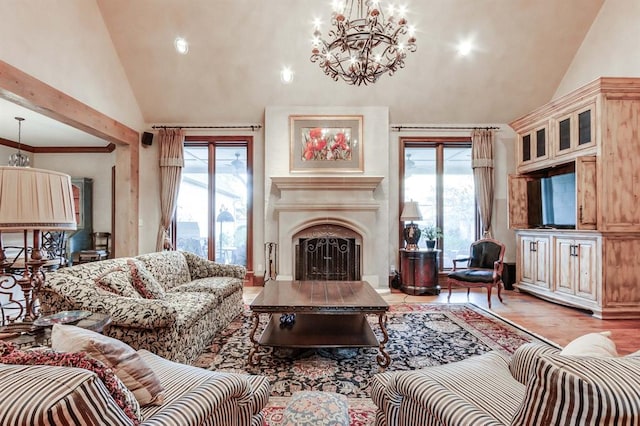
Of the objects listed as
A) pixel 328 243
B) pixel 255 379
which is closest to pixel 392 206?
pixel 328 243

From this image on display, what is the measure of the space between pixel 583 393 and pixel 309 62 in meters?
5.00

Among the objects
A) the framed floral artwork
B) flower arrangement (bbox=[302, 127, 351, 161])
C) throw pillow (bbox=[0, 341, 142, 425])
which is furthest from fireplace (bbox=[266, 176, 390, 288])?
throw pillow (bbox=[0, 341, 142, 425])

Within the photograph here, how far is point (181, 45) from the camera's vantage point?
15.3 feet

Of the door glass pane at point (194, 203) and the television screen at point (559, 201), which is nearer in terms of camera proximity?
the television screen at point (559, 201)

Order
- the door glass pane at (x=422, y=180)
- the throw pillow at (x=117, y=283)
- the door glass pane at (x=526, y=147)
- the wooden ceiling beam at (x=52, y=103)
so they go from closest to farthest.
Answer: the throw pillow at (x=117, y=283) → the wooden ceiling beam at (x=52, y=103) → the door glass pane at (x=526, y=147) → the door glass pane at (x=422, y=180)

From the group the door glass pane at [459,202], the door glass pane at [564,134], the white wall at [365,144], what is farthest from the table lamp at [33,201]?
the door glass pane at [459,202]

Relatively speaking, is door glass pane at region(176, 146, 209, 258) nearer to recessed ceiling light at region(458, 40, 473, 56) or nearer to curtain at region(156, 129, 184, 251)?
curtain at region(156, 129, 184, 251)

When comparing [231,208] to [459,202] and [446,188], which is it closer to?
[446,188]

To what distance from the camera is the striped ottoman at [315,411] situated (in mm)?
1218

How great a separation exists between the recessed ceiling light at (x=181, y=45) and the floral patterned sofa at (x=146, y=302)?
2.91 m

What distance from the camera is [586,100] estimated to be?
4.07 m

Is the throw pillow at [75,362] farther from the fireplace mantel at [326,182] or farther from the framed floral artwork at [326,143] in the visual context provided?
the framed floral artwork at [326,143]

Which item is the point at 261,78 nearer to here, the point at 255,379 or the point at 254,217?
the point at 254,217

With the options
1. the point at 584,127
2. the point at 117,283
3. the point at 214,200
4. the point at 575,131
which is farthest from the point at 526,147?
the point at 117,283
